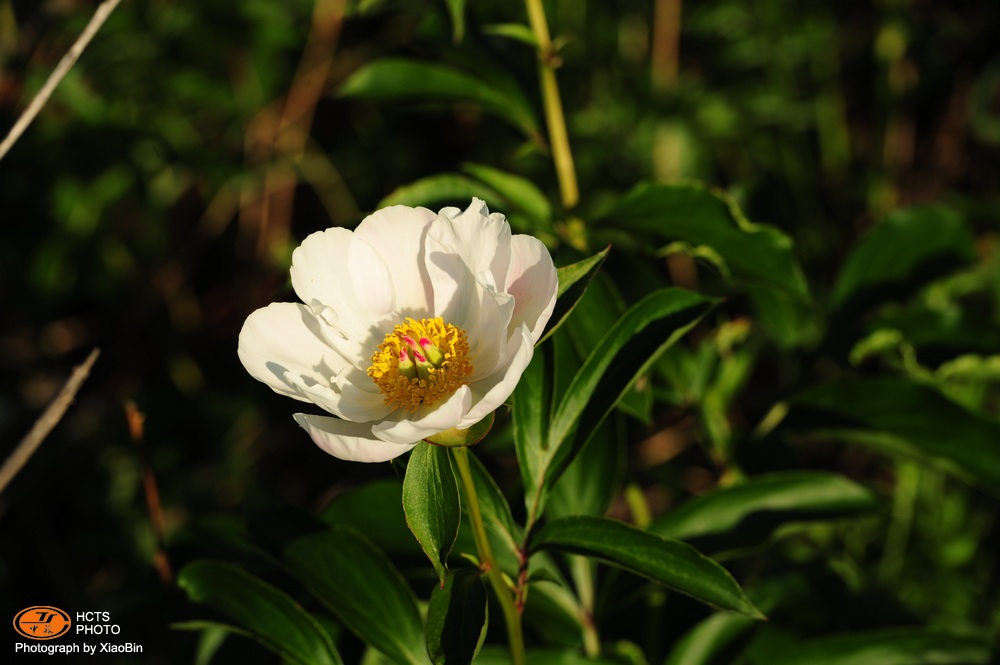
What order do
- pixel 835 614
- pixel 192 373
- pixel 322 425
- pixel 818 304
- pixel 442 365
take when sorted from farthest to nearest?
pixel 192 373 → pixel 818 304 → pixel 835 614 → pixel 442 365 → pixel 322 425

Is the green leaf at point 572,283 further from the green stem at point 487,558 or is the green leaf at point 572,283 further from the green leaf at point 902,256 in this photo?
the green leaf at point 902,256

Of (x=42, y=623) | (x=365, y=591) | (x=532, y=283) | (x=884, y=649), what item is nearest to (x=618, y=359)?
(x=532, y=283)

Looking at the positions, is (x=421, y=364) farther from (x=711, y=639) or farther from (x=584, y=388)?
(x=711, y=639)

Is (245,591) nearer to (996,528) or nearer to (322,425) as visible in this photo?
(322,425)

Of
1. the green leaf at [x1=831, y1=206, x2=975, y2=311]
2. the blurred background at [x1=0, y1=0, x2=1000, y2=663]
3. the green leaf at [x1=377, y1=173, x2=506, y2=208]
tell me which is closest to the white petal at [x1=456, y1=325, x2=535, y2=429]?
the green leaf at [x1=377, y1=173, x2=506, y2=208]

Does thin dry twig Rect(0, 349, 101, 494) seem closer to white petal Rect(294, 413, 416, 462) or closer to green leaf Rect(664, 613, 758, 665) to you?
white petal Rect(294, 413, 416, 462)

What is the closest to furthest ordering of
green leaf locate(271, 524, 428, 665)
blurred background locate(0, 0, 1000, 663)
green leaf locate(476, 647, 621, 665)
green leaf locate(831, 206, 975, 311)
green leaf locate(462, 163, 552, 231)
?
green leaf locate(271, 524, 428, 665)
green leaf locate(476, 647, 621, 665)
green leaf locate(462, 163, 552, 231)
green leaf locate(831, 206, 975, 311)
blurred background locate(0, 0, 1000, 663)

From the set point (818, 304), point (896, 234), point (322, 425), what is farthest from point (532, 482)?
point (818, 304)
